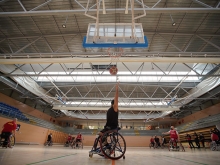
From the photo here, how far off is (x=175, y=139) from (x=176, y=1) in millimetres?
9750

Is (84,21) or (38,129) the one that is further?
(38,129)

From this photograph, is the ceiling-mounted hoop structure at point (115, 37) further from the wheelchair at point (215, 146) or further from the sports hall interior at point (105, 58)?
the wheelchair at point (215, 146)

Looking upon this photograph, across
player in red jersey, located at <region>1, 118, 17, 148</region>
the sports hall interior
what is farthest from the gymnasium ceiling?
player in red jersey, located at <region>1, 118, 17, 148</region>

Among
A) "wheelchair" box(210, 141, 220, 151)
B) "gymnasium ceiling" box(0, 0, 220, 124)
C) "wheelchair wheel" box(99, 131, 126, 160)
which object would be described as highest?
"gymnasium ceiling" box(0, 0, 220, 124)

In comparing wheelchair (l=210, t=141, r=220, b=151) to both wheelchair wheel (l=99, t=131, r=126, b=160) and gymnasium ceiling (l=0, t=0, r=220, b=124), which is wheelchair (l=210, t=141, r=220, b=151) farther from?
wheelchair wheel (l=99, t=131, r=126, b=160)

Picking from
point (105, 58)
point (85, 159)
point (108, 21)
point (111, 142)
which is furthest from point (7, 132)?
point (108, 21)

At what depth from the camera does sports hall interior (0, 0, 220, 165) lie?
652 cm

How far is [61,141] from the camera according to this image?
3033 cm

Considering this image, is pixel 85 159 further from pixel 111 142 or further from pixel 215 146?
pixel 215 146

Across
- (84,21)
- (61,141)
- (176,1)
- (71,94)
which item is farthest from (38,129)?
(176,1)

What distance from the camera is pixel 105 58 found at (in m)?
9.60

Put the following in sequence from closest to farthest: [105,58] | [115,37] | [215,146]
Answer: [115,37], [105,58], [215,146]

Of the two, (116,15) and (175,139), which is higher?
(116,15)

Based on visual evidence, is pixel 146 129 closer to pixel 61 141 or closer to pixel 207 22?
pixel 61 141
